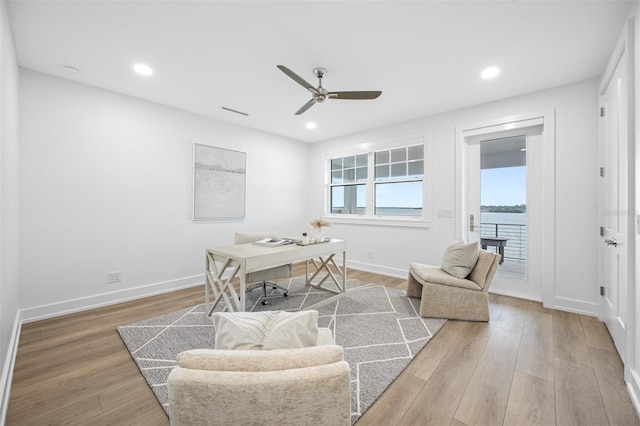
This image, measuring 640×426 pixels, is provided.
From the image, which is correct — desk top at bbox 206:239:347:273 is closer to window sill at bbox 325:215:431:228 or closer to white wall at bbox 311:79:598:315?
window sill at bbox 325:215:431:228

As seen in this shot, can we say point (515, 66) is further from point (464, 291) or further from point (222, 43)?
point (222, 43)

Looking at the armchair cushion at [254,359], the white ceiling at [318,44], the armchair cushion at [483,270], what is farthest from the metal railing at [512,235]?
the armchair cushion at [254,359]

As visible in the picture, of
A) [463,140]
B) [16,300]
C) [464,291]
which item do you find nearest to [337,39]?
[463,140]

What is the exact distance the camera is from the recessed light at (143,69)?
2.70 meters

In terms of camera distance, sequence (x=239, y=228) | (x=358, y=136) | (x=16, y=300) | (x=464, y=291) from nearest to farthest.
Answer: (x=16, y=300)
(x=464, y=291)
(x=239, y=228)
(x=358, y=136)

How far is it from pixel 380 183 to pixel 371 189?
196 mm

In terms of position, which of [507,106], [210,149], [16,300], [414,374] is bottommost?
[414,374]

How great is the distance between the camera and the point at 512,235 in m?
3.52

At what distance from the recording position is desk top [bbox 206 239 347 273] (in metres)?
2.47

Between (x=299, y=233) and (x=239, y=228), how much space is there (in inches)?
59.7

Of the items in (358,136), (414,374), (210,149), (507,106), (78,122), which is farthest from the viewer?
(358,136)

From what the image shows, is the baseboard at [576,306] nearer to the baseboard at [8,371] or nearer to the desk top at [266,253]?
the desk top at [266,253]

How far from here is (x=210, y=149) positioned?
4129 millimetres

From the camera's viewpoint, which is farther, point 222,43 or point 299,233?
point 299,233
